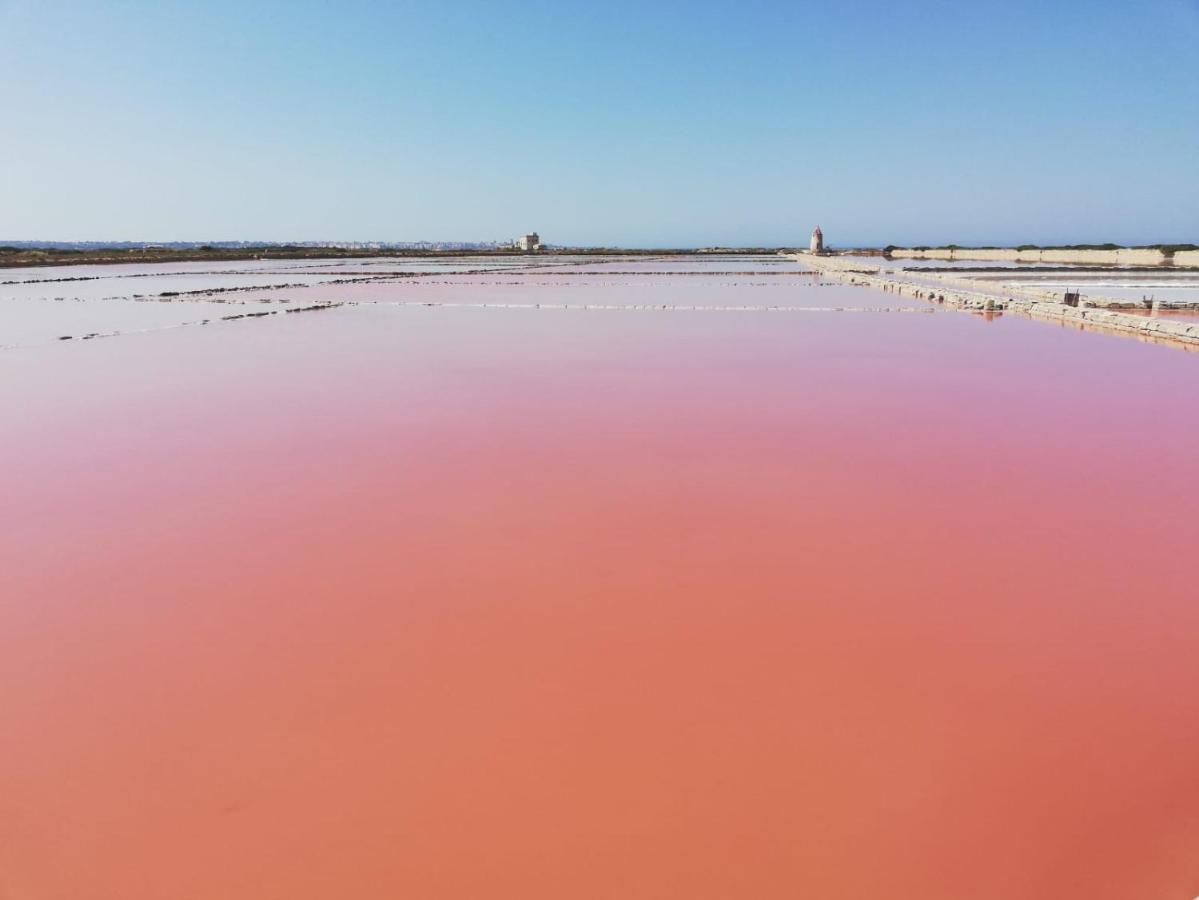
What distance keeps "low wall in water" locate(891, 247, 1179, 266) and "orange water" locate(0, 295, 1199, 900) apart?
30.7 meters

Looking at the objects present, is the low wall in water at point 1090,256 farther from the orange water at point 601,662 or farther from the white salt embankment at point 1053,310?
the orange water at point 601,662

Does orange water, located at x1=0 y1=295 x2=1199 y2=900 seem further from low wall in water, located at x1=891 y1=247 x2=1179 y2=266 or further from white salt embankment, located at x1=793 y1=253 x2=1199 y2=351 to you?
low wall in water, located at x1=891 y1=247 x2=1179 y2=266

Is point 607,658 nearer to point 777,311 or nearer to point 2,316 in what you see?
point 777,311

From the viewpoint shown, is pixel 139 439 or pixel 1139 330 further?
pixel 1139 330

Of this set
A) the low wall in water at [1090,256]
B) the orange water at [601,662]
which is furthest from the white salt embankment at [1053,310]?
the low wall in water at [1090,256]

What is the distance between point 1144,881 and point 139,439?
19.2 ft

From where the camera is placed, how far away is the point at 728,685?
2.28 m

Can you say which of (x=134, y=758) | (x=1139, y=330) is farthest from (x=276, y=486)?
(x=1139, y=330)

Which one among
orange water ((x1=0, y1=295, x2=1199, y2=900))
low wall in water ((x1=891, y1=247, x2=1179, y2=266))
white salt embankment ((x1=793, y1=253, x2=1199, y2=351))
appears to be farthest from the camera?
low wall in water ((x1=891, y1=247, x2=1179, y2=266))

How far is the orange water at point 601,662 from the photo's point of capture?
5.59 ft

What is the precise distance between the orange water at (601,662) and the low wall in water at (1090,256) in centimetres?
3073

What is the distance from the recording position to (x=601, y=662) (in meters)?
2.42

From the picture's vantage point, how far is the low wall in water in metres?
28.5

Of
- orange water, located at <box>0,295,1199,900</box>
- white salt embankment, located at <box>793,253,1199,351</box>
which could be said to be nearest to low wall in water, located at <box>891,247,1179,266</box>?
white salt embankment, located at <box>793,253,1199,351</box>
